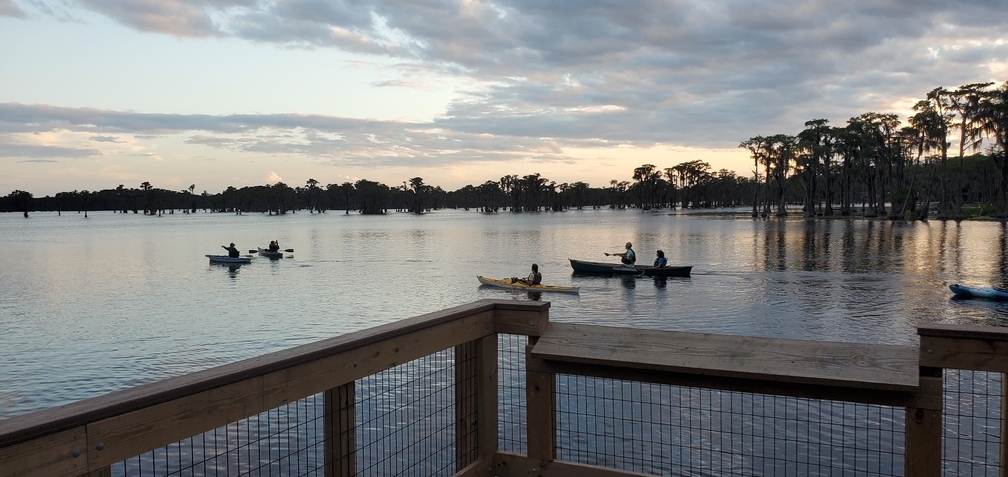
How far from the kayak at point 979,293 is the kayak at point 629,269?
11965mm

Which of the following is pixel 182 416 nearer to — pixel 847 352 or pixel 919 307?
pixel 847 352

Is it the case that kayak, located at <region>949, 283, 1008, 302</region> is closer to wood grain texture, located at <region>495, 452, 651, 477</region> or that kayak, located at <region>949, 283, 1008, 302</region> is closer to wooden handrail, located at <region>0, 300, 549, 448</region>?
wood grain texture, located at <region>495, 452, 651, 477</region>

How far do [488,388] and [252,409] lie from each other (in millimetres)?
1747

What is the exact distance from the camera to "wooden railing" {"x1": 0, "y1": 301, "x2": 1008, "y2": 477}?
220 cm

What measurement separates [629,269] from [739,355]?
3409 cm

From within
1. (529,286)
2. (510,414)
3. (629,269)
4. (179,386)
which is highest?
(179,386)

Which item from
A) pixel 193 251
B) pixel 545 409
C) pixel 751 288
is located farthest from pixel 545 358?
pixel 193 251

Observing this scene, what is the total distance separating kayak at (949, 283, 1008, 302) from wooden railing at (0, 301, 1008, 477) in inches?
1094

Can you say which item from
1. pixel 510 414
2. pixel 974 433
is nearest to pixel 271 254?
pixel 510 414

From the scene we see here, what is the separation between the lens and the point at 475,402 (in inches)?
166

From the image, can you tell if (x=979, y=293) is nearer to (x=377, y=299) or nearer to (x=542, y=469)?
(x=377, y=299)

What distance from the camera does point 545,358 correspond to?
4.01 m

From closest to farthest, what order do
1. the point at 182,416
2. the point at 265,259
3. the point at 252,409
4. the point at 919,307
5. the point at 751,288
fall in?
1. the point at 182,416
2. the point at 252,409
3. the point at 919,307
4. the point at 751,288
5. the point at 265,259

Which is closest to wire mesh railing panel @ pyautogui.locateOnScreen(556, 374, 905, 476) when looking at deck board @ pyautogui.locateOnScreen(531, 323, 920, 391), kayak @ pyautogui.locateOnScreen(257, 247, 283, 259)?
deck board @ pyautogui.locateOnScreen(531, 323, 920, 391)
